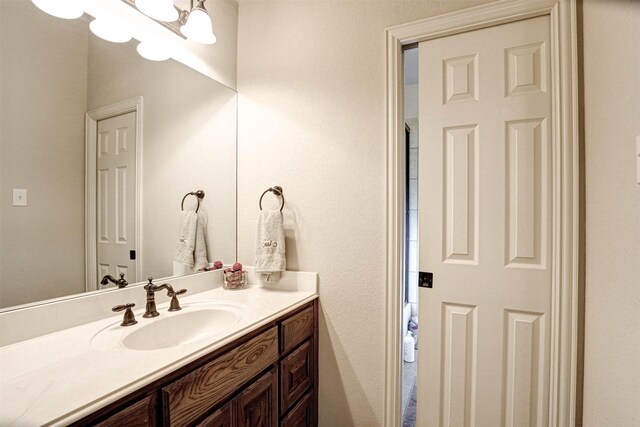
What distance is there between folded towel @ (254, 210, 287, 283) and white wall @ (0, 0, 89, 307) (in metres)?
0.72

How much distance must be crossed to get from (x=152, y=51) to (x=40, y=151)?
0.62 m

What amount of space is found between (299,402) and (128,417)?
0.85 m

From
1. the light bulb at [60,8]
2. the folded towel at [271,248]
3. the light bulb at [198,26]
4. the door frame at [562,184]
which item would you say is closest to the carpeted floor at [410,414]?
the door frame at [562,184]

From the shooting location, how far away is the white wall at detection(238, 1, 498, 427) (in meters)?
1.40

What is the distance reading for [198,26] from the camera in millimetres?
1312

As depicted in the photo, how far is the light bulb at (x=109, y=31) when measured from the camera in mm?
1094

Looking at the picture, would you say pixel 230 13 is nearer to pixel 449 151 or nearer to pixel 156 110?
pixel 156 110

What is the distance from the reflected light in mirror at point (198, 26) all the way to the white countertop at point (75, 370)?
123 cm

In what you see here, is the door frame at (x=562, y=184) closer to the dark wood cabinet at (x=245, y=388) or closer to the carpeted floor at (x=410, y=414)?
the carpeted floor at (x=410, y=414)

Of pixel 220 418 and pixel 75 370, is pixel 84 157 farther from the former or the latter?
pixel 220 418

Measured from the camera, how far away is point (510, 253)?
1206 mm

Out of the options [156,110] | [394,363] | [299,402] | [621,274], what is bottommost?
[299,402]

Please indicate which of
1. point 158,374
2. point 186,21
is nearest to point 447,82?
point 186,21

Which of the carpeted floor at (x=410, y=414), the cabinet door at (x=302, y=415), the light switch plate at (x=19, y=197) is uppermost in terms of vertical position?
the light switch plate at (x=19, y=197)
